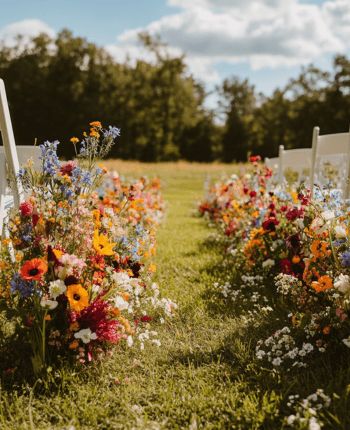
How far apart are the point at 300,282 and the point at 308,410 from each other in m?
1.02

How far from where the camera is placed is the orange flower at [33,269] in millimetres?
2455

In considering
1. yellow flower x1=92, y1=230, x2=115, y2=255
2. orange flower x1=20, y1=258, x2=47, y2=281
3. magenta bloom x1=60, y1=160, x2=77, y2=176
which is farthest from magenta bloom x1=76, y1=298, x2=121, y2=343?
magenta bloom x1=60, y1=160, x2=77, y2=176

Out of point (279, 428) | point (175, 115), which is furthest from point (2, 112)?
point (175, 115)

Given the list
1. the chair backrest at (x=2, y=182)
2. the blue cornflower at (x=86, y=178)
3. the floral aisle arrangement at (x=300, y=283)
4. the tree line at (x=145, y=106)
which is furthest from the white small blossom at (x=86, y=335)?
the tree line at (x=145, y=106)

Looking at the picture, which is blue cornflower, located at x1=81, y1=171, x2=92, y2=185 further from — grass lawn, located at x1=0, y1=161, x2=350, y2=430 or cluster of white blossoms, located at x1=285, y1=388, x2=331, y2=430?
cluster of white blossoms, located at x1=285, y1=388, x2=331, y2=430

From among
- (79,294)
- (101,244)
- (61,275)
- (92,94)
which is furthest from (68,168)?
(92,94)

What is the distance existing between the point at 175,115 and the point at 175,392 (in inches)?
1589

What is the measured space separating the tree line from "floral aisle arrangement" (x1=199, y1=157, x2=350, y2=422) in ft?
106

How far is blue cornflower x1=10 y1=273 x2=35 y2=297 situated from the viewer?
2.59 meters

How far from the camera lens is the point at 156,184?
10070 mm

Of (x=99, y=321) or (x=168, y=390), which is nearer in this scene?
(x=168, y=390)

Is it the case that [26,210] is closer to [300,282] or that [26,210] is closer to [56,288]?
[56,288]

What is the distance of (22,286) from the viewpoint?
8.51ft

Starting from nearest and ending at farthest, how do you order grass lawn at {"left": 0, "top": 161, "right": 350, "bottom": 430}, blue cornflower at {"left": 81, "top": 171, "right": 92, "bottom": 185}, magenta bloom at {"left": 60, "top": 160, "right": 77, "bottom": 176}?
grass lawn at {"left": 0, "top": 161, "right": 350, "bottom": 430} < blue cornflower at {"left": 81, "top": 171, "right": 92, "bottom": 185} < magenta bloom at {"left": 60, "top": 160, "right": 77, "bottom": 176}
